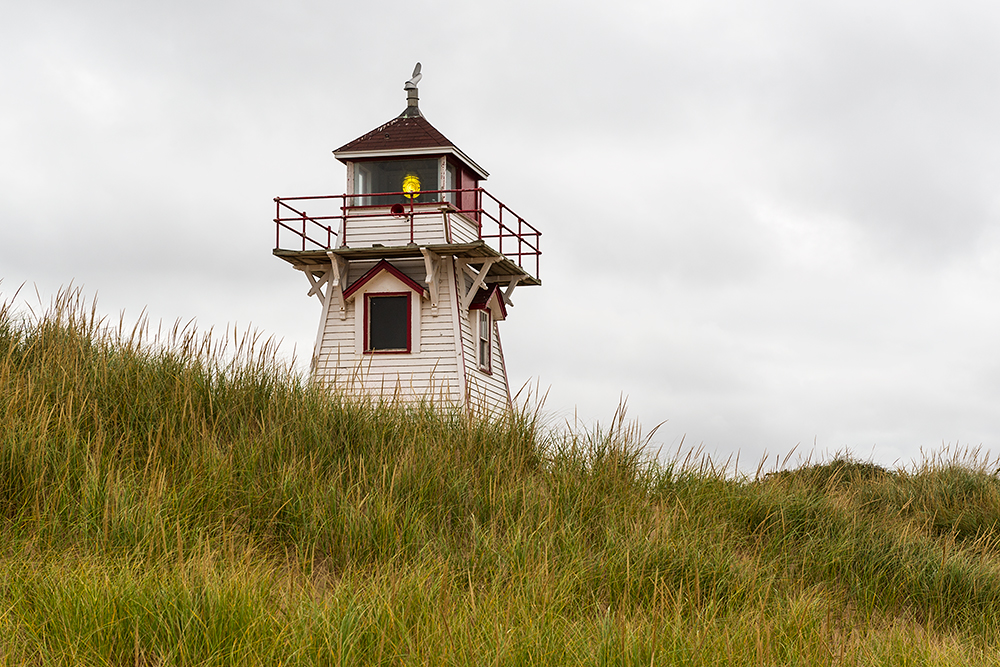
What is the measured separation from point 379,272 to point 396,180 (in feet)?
7.80

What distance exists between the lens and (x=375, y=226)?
21.6m

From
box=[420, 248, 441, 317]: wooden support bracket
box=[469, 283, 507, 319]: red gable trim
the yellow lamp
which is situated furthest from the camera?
box=[469, 283, 507, 319]: red gable trim

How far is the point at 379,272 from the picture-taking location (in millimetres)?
21656

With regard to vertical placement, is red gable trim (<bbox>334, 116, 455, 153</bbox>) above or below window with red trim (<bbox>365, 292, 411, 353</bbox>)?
above

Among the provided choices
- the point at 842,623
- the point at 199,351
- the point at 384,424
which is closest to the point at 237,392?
the point at 199,351

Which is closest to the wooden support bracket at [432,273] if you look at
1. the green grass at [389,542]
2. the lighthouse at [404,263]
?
the lighthouse at [404,263]

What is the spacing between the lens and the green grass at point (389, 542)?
5016mm

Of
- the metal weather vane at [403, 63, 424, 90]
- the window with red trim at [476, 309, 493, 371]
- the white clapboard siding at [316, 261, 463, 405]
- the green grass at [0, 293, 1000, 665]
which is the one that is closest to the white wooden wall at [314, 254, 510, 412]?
the white clapboard siding at [316, 261, 463, 405]

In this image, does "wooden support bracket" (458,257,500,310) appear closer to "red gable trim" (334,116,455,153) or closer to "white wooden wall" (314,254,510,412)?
"white wooden wall" (314,254,510,412)

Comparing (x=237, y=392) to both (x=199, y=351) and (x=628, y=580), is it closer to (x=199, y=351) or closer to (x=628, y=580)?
(x=199, y=351)

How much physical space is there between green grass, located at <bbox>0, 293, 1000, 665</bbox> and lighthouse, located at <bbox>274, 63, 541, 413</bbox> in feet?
33.8

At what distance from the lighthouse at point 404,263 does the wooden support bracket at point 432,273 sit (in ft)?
0.09

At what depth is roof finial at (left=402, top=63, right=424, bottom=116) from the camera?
2364cm

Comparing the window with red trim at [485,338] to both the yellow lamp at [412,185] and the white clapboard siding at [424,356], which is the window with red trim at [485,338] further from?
the yellow lamp at [412,185]
